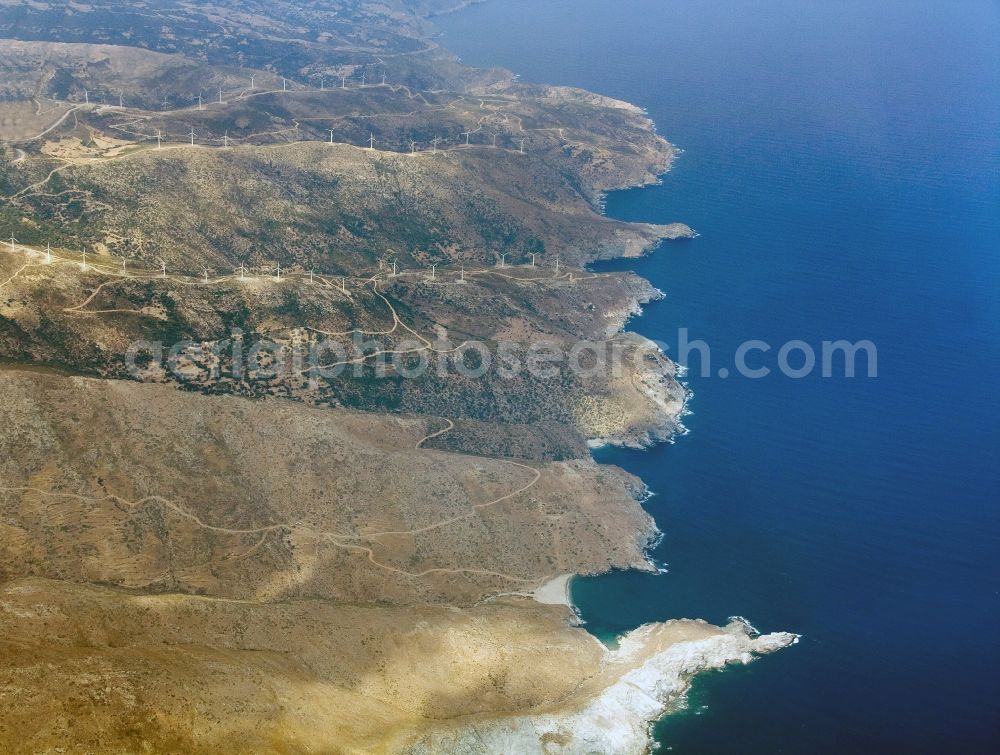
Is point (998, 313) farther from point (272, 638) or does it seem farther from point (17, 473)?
point (17, 473)

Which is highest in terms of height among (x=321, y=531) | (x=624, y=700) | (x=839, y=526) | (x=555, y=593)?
(x=839, y=526)

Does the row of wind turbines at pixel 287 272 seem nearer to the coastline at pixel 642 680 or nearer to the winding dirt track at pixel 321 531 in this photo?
the winding dirt track at pixel 321 531

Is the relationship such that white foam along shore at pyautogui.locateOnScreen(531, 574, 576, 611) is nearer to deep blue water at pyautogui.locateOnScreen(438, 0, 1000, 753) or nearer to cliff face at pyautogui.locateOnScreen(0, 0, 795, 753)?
cliff face at pyautogui.locateOnScreen(0, 0, 795, 753)

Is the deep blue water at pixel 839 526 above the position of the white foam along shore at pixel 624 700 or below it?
above

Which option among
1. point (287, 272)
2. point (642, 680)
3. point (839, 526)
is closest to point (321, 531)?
point (642, 680)

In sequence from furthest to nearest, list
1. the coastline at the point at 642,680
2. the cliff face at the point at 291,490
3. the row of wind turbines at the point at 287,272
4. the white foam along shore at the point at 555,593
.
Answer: the row of wind turbines at the point at 287,272, the white foam along shore at the point at 555,593, the coastline at the point at 642,680, the cliff face at the point at 291,490

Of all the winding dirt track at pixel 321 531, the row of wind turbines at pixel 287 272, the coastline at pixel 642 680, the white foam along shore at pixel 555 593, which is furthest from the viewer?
the row of wind turbines at pixel 287 272

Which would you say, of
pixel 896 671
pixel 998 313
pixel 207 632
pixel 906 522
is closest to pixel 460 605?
pixel 207 632

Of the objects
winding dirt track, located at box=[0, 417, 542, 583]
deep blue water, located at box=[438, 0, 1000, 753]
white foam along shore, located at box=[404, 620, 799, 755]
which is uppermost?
deep blue water, located at box=[438, 0, 1000, 753]

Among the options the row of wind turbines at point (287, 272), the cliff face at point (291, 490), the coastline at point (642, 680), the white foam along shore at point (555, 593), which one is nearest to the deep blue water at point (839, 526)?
the coastline at point (642, 680)

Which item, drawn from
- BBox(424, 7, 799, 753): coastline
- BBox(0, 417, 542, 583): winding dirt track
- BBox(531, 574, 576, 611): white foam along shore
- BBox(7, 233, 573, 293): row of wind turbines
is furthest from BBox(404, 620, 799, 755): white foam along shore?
BBox(7, 233, 573, 293): row of wind turbines

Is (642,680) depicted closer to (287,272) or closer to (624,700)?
(624,700)
